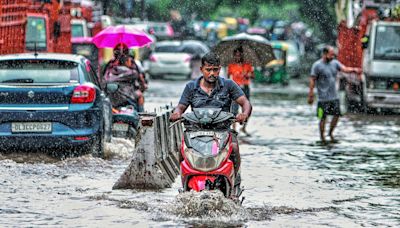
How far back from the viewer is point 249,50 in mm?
22703

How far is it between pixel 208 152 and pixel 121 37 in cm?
1043

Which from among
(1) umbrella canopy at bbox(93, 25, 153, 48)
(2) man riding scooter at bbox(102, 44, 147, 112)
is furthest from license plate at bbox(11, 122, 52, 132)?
(1) umbrella canopy at bbox(93, 25, 153, 48)

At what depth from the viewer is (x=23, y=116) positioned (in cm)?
1463

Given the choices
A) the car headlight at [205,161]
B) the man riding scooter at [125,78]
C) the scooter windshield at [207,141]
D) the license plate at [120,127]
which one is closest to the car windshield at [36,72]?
the license plate at [120,127]

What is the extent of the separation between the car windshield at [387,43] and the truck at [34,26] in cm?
799

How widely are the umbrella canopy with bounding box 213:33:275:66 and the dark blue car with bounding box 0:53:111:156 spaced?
777 centimetres

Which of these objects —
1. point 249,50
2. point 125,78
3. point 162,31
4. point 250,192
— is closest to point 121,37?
point 125,78

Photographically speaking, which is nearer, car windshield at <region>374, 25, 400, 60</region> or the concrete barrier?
the concrete barrier

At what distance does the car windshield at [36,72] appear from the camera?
1486cm

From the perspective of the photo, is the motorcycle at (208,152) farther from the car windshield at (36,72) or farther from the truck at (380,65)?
the truck at (380,65)

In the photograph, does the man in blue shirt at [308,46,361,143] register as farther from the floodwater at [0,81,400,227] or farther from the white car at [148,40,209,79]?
the white car at [148,40,209,79]

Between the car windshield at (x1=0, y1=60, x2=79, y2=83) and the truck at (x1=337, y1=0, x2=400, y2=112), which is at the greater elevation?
the car windshield at (x1=0, y1=60, x2=79, y2=83)

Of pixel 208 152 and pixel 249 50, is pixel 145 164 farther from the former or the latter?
pixel 249 50

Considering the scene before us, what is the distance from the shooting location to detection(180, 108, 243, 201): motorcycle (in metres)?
10.4
